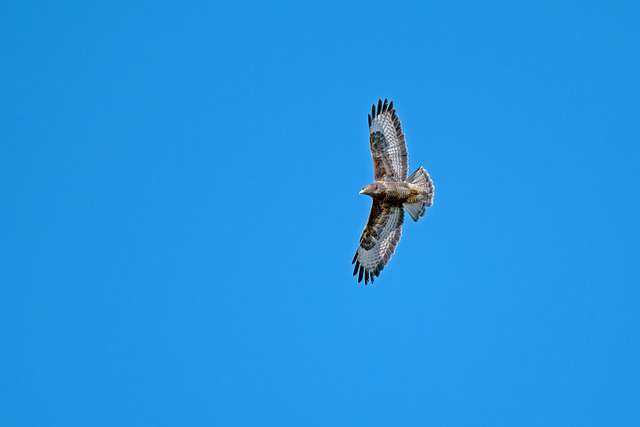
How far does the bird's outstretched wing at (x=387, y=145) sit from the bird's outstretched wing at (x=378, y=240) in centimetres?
62

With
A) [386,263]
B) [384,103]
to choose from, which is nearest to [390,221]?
[386,263]

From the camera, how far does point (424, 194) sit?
17.6m

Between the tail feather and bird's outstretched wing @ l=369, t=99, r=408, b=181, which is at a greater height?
bird's outstretched wing @ l=369, t=99, r=408, b=181

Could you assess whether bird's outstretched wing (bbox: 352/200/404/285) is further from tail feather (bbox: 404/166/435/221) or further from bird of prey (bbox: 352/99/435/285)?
tail feather (bbox: 404/166/435/221)

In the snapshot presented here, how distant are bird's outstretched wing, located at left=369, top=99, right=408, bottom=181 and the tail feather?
8.8 inches

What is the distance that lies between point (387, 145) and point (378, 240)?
6.32 ft

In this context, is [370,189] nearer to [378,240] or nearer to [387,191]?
[387,191]

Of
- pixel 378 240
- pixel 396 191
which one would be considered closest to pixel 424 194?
Result: pixel 396 191

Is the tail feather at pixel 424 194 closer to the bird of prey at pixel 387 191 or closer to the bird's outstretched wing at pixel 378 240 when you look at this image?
the bird of prey at pixel 387 191

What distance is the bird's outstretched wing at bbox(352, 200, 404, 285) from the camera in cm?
1812

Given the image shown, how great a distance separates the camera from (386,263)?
18578 millimetres

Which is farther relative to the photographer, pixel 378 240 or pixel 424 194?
pixel 378 240

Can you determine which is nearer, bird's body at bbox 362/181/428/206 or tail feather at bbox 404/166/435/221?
bird's body at bbox 362/181/428/206

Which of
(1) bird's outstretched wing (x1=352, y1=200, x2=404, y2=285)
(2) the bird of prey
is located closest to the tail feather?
(2) the bird of prey
